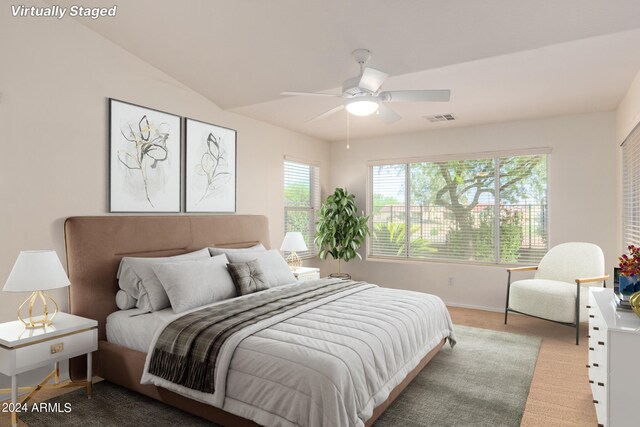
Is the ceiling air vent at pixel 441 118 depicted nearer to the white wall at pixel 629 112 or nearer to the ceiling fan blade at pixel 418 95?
the white wall at pixel 629 112

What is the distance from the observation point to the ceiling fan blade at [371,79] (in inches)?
107

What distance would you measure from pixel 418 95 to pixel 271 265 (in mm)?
2157

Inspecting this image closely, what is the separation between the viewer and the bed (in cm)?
227

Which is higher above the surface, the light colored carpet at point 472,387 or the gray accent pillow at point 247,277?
the gray accent pillow at point 247,277

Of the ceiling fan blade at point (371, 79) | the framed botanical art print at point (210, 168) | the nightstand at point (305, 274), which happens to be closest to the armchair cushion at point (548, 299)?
the nightstand at point (305, 274)

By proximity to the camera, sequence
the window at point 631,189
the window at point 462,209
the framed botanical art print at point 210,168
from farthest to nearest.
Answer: the window at point 462,209, the framed botanical art print at point 210,168, the window at point 631,189

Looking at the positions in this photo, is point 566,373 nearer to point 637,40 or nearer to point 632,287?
point 632,287

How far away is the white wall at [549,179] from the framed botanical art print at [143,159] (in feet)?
10.8

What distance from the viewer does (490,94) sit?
4094 mm

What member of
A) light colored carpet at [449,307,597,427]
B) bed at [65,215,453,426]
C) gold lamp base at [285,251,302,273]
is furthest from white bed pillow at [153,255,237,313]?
light colored carpet at [449,307,597,427]

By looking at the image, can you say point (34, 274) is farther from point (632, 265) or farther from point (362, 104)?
point (632, 265)

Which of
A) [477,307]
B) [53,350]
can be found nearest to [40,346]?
[53,350]

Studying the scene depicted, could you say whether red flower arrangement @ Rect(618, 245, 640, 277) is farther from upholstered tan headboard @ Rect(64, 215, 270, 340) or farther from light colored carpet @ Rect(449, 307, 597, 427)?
upholstered tan headboard @ Rect(64, 215, 270, 340)

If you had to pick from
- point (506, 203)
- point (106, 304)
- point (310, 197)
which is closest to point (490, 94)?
point (506, 203)
